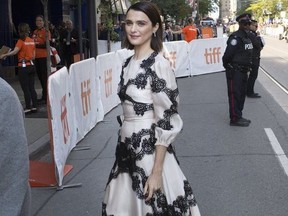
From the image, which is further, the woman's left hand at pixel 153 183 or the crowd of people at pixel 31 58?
the crowd of people at pixel 31 58

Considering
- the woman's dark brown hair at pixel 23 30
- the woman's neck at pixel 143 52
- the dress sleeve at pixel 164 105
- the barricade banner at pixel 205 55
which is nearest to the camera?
the dress sleeve at pixel 164 105

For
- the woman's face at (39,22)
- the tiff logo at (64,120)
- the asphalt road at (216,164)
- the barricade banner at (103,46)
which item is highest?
the woman's face at (39,22)

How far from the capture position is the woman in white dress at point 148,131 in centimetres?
266

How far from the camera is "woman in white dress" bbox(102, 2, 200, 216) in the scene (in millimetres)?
2656

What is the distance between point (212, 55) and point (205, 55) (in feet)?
1.46

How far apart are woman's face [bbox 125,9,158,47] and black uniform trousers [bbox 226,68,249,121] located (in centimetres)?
576

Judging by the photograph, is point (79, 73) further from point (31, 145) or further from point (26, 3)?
point (26, 3)

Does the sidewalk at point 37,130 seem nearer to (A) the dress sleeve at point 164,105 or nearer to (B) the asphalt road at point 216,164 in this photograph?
(B) the asphalt road at point 216,164

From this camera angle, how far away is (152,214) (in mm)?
2693

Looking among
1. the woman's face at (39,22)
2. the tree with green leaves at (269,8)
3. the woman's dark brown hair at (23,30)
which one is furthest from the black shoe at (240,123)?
the tree with green leaves at (269,8)

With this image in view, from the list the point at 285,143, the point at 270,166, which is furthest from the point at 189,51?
the point at 270,166

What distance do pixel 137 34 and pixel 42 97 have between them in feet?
28.7

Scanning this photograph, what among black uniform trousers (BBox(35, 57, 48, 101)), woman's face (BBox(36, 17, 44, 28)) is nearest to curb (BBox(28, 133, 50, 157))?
black uniform trousers (BBox(35, 57, 48, 101))

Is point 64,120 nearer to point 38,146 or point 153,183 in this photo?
point 38,146
